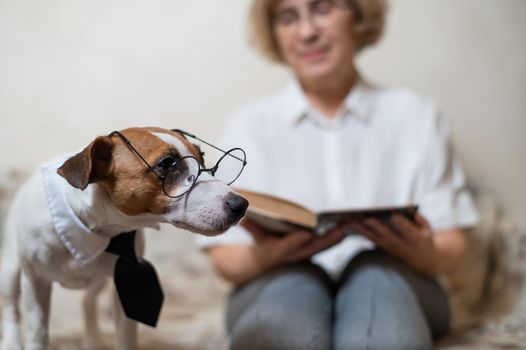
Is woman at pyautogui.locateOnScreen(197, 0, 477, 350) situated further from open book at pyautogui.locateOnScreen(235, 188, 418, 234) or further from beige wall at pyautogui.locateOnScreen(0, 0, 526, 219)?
beige wall at pyautogui.locateOnScreen(0, 0, 526, 219)

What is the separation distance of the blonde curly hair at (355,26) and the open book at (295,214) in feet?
1.64

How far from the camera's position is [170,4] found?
1395 mm

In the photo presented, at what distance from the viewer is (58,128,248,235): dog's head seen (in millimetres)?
586

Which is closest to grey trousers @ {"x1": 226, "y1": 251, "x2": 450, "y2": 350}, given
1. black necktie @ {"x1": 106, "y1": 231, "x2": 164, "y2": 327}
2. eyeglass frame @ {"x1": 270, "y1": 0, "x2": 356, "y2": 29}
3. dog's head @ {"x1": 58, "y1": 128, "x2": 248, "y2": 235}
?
black necktie @ {"x1": 106, "y1": 231, "x2": 164, "y2": 327}

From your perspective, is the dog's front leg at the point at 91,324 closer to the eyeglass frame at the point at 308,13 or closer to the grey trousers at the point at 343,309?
the grey trousers at the point at 343,309

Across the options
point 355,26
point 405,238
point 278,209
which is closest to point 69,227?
point 278,209

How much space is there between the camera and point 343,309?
3.16 feet

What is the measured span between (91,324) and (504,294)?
3.19ft

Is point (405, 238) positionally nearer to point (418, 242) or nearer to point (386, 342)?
point (418, 242)

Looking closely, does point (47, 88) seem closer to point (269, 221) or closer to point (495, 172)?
point (269, 221)

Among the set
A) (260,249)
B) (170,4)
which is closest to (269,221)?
(260,249)

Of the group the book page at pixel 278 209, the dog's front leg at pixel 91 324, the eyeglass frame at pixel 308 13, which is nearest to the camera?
the book page at pixel 278 209

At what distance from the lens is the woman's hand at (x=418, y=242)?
3.12ft

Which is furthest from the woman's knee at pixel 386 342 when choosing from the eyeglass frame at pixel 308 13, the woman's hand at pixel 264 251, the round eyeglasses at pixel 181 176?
the eyeglass frame at pixel 308 13
